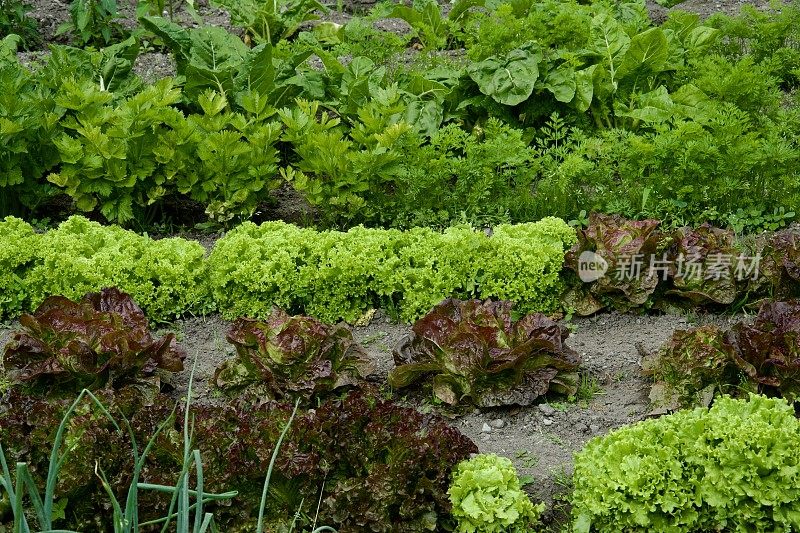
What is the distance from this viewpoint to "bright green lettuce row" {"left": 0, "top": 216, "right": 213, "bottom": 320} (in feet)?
19.0

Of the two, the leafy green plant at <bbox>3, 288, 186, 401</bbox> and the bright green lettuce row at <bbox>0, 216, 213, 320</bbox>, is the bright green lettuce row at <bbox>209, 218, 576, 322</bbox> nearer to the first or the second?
the bright green lettuce row at <bbox>0, 216, 213, 320</bbox>

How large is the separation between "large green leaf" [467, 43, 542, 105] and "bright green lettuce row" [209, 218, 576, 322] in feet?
6.12

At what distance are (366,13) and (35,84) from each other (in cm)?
470

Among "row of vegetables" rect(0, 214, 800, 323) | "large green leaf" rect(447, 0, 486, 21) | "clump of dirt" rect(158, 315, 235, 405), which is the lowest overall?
"clump of dirt" rect(158, 315, 235, 405)

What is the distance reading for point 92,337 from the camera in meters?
4.96

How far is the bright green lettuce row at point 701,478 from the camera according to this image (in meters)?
3.91

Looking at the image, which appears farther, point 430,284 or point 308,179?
point 308,179

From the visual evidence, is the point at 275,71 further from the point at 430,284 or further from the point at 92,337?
the point at 92,337

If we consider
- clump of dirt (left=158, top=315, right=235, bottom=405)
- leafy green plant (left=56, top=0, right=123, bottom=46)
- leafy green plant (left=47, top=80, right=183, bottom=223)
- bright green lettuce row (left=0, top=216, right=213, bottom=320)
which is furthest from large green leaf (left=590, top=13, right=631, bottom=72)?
leafy green plant (left=56, top=0, right=123, bottom=46)

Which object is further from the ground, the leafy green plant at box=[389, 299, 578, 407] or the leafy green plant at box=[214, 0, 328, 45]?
the leafy green plant at box=[214, 0, 328, 45]

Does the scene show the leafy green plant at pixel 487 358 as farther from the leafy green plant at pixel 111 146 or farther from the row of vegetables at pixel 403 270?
the leafy green plant at pixel 111 146

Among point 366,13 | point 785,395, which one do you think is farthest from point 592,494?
point 366,13

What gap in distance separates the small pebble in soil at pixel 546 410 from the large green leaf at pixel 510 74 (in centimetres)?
303

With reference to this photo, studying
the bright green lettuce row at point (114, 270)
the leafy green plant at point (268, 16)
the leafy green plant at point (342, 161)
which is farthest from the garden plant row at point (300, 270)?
the leafy green plant at point (268, 16)
